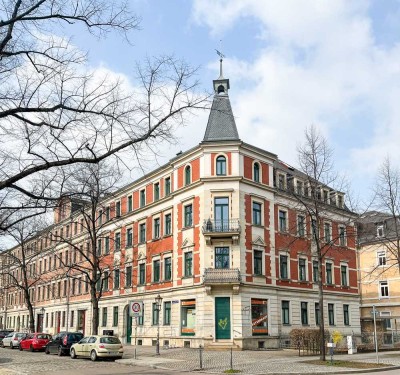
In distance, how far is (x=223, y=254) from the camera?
112 feet

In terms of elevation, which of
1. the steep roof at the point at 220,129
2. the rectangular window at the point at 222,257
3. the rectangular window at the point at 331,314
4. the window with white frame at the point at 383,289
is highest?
the steep roof at the point at 220,129

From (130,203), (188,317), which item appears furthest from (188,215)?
(130,203)

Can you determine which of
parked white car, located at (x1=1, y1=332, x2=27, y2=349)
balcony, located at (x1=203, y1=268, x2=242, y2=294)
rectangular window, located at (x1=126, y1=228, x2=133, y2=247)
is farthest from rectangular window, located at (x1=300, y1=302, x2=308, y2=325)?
parked white car, located at (x1=1, y1=332, x2=27, y2=349)

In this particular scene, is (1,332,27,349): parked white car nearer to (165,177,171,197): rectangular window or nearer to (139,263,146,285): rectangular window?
(139,263,146,285): rectangular window

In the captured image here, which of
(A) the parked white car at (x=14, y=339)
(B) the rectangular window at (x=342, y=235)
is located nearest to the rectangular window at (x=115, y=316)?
(A) the parked white car at (x=14, y=339)

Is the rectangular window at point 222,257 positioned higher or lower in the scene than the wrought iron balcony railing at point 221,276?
higher

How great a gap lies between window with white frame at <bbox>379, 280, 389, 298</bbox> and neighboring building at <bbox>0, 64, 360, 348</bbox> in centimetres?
1130

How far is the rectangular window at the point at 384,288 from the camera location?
55.1 m

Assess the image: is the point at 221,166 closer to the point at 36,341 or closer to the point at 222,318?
the point at 222,318

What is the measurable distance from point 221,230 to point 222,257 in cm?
186

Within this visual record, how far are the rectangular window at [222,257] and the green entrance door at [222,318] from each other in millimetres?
2216

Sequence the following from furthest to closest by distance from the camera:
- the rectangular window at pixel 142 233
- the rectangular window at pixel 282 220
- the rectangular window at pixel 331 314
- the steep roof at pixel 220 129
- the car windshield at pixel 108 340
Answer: the rectangular window at pixel 142 233 < the rectangular window at pixel 331 314 < the rectangular window at pixel 282 220 < the steep roof at pixel 220 129 < the car windshield at pixel 108 340

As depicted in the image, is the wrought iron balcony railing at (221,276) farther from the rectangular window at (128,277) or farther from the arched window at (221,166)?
the rectangular window at (128,277)

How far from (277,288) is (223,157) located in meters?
10.5
